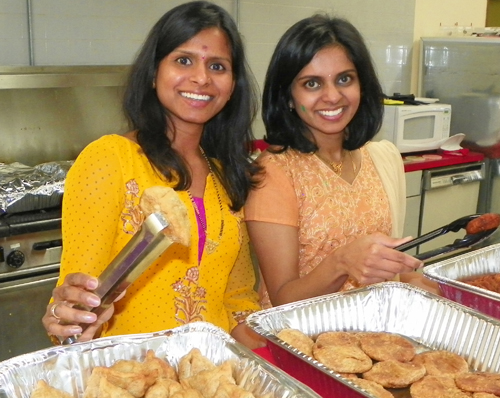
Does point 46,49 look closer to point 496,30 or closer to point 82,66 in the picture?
point 82,66

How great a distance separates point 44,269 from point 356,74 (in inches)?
54.6

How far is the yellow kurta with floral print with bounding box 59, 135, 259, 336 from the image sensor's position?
1282 mm

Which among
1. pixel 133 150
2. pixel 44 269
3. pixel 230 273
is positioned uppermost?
pixel 133 150

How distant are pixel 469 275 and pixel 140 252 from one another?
0.96 meters

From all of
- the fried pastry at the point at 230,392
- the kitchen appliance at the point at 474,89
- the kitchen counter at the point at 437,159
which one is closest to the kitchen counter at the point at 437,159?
the kitchen counter at the point at 437,159

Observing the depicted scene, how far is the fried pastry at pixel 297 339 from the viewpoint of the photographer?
1.13 meters

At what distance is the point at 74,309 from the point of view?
1.04 m

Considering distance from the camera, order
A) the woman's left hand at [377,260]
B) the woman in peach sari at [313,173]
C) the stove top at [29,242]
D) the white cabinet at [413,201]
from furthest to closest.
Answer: the white cabinet at [413,201], the stove top at [29,242], the woman in peach sari at [313,173], the woman's left hand at [377,260]

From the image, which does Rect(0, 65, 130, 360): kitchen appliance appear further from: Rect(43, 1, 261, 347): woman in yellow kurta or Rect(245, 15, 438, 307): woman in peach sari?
Rect(245, 15, 438, 307): woman in peach sari

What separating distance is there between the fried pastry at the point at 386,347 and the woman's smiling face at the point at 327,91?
0.61 meters

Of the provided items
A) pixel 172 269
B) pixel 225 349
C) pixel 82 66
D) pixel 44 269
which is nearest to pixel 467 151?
pixel 82 66

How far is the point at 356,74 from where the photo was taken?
5.40ft

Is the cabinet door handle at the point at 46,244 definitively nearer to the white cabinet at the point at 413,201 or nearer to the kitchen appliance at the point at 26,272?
the kitchen appliance at the point at 26,272

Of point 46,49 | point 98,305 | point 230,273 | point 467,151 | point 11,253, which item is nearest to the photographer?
point 98,305
